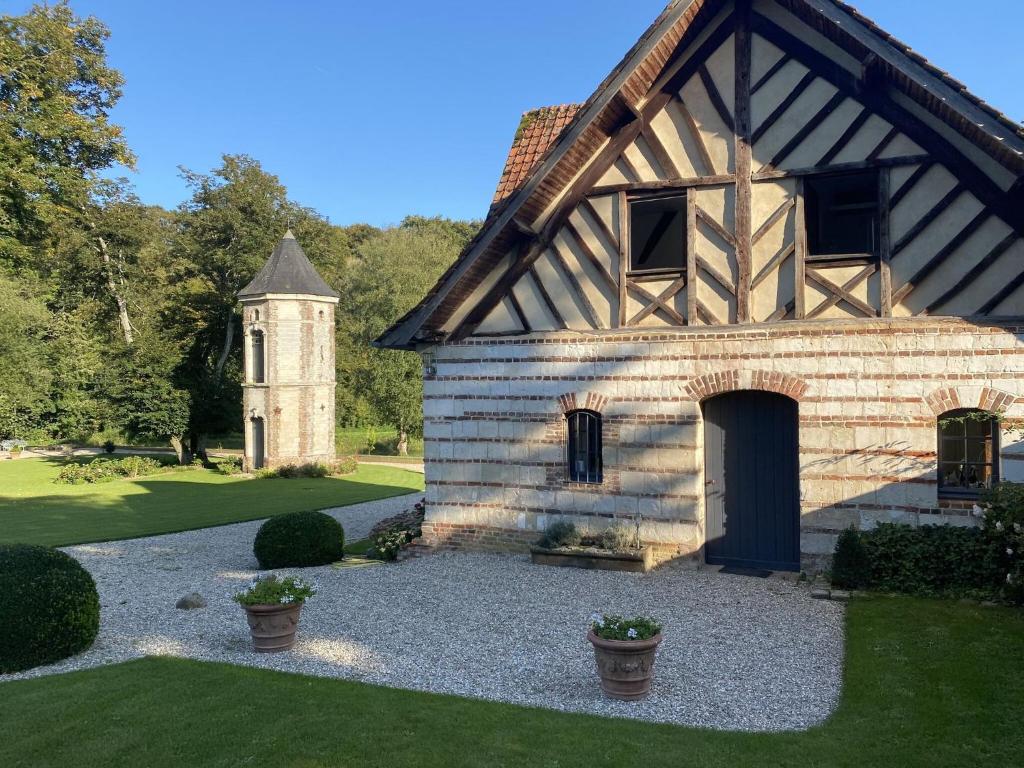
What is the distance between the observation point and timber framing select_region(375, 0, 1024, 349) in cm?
1009

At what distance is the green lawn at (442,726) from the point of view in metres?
5.75

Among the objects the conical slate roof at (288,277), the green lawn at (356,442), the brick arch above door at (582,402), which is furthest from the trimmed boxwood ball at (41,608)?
the green lawn at (356,442)

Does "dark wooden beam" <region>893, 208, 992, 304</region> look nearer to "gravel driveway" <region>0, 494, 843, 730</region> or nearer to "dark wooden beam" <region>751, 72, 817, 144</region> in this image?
"dark wooden beam" <region>751, 72, 817, 144</region>

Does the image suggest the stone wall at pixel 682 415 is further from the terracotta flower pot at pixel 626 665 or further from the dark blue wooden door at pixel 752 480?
the terracotta flower pot at pixel 626 665

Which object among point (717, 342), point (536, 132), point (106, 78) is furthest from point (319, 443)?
point (717, 342)

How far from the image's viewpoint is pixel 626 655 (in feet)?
22.4

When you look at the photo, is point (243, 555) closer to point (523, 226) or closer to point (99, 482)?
point (523, 226)

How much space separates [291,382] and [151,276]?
1639cm

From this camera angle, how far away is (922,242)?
10531 millimetres

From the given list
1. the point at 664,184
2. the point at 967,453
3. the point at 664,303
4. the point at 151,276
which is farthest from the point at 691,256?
the point at 151,276

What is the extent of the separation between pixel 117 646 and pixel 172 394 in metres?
29.4

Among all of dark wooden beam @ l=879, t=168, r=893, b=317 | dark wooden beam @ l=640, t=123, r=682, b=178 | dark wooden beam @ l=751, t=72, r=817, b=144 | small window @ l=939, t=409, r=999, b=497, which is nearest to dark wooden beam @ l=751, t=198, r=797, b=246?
dark wooden beam @ l=751, t=72, r=817, b=144

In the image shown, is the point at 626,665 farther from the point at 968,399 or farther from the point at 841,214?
the point at 841,214

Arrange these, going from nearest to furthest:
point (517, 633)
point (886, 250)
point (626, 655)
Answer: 1. point (626, 655)
2. point (517, 633)
3. point (886, 250)
